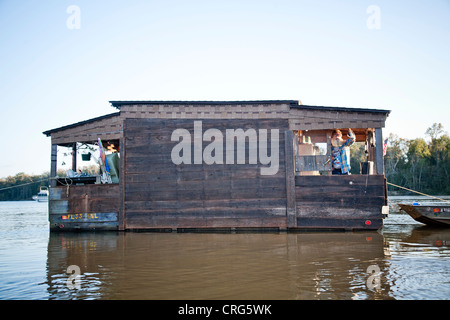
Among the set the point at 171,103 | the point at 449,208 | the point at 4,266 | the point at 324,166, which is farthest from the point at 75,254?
the point at 449,208

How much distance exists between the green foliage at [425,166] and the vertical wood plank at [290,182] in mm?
47740

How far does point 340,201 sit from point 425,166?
2055 inches

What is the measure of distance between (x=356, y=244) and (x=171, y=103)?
774cm

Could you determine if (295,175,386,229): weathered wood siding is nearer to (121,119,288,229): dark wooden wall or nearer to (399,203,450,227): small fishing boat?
(121,119,288,229): dark wooden wall

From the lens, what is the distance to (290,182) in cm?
1279

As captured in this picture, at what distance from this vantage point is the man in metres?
12.9

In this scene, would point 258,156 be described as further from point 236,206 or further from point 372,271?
point 372,271

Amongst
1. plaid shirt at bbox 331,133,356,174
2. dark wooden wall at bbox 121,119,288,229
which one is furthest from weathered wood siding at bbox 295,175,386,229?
dark wooden wall at bbox 121,119,288,229

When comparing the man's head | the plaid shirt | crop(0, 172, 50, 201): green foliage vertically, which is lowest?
crop(0, 172, 50, 201): green foliage

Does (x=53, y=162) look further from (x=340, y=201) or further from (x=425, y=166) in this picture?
(x=425, y=166)

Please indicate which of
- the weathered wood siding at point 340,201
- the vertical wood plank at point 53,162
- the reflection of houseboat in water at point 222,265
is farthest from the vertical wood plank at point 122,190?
the weathered wood siding at point 340,201

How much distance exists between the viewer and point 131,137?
13.7m

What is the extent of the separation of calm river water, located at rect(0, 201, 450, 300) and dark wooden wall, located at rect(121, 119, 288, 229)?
3.87 feet
